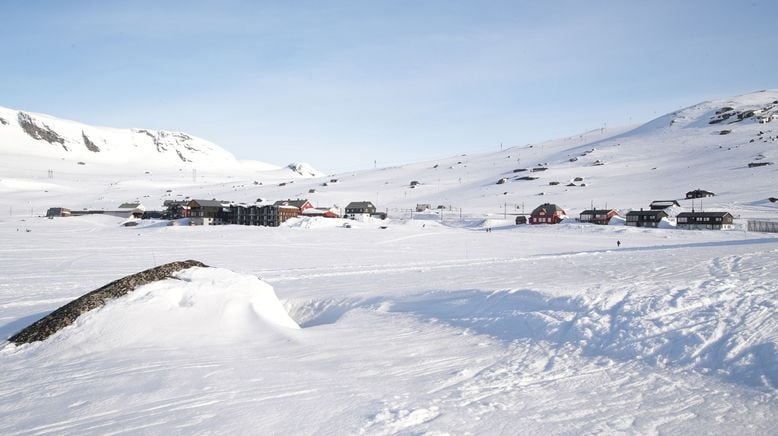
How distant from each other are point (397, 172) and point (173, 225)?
8810 cm

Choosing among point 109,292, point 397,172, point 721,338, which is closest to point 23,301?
point 109,292

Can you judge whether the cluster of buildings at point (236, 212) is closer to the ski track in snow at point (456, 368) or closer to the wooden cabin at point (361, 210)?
the wooden cabin at point (361, 210)

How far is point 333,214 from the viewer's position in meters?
70.4

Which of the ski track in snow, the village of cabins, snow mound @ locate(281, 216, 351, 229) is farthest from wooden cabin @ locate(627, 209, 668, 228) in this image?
the ski track in snow

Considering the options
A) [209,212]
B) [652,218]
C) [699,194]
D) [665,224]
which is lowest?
[665,224]

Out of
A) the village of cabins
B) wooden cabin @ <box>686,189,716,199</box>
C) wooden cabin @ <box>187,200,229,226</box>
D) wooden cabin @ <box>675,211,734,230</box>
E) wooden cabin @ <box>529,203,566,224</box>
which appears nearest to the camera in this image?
wooden cabin @ <box>675,211,734,230</box>

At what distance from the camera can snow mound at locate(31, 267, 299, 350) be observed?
32.6 ft

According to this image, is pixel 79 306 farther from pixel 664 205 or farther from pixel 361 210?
pixel 664 205

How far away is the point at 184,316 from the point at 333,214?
59.7m

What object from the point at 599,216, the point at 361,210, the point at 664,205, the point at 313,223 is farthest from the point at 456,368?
the point at 664,205

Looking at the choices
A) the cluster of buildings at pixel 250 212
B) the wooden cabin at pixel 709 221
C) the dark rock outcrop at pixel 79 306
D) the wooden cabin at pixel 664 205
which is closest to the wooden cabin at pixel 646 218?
the wooden cabin at pixel 709 221

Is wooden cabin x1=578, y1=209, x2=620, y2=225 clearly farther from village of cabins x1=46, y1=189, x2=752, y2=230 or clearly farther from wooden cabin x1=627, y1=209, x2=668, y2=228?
wooden cabin x1=627, y1=209, x2=668, y2=228

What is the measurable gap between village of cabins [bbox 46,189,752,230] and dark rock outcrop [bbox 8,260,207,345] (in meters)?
51.5

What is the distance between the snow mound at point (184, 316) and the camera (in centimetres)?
995
